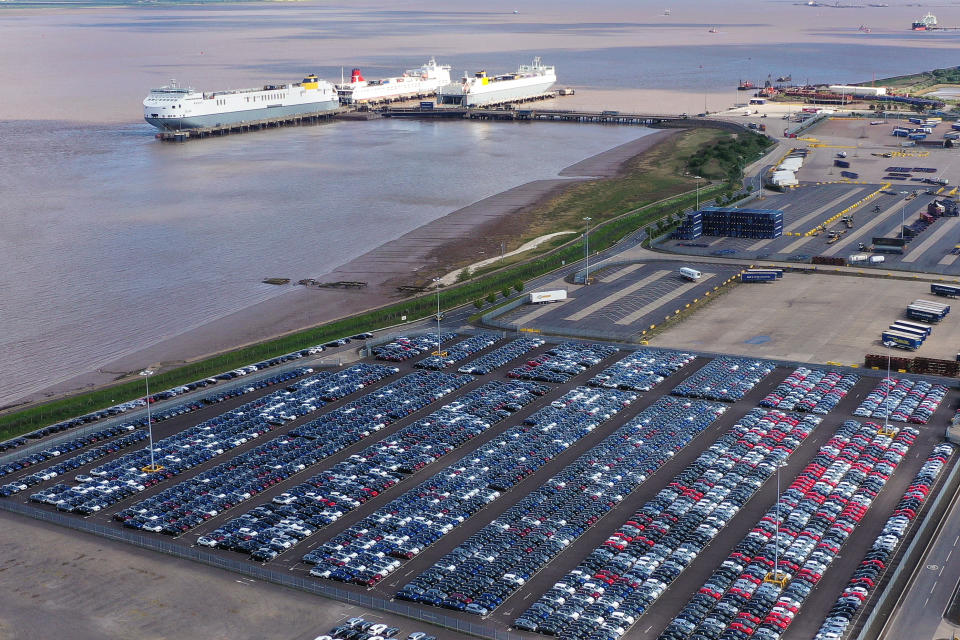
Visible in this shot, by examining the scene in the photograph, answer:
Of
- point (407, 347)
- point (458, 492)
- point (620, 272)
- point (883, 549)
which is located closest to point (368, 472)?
point (458, 492)

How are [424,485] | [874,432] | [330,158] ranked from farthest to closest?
1. [330,158]
2. [874,432]
3. [424,485]

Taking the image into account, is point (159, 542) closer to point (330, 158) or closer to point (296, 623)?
point (296, 623)

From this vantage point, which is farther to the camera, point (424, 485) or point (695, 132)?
point (695, 132)

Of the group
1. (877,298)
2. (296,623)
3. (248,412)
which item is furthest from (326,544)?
(877,298)

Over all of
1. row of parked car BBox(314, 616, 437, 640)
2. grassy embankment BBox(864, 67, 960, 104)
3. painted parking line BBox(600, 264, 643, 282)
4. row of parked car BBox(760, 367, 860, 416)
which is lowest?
row of parked car BBox(314, 616, 437, 640)

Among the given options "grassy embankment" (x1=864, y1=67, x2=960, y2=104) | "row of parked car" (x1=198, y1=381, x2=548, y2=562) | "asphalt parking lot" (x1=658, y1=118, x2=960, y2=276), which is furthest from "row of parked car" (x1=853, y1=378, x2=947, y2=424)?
"grassy embankment" (x1=864, y1=67, x2=960, y2=104)

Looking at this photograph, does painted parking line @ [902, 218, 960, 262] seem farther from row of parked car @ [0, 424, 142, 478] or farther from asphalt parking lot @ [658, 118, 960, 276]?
row of parked car @ [0, 424, 142, 478]
